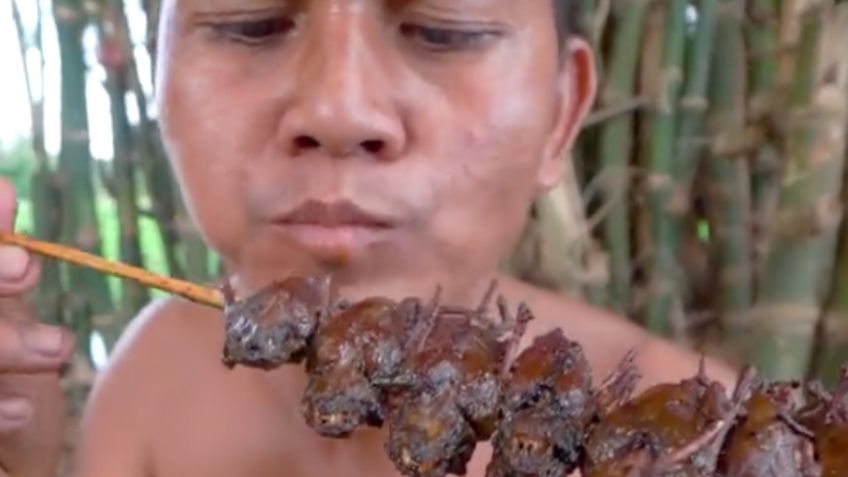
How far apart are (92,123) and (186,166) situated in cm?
53

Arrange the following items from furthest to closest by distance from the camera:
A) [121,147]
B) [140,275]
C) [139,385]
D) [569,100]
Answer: [121,147] < [139,385] < [569,100] < [140,275]

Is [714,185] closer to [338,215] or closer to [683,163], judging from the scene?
[683,163]

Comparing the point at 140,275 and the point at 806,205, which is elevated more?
the point at 140,275

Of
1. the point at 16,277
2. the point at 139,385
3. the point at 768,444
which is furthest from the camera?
the point at 139,385

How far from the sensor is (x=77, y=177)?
4.25ft

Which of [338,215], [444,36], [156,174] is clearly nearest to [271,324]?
[338,215]

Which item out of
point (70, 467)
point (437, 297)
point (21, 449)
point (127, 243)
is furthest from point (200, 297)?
point (127, 243)

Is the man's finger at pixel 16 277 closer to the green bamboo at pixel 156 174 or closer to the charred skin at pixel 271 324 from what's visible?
the charred skin at pixel 271 324

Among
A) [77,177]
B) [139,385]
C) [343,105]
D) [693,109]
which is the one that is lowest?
[139,385]

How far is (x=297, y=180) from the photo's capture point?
717 millimetres

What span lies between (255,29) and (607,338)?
435mm

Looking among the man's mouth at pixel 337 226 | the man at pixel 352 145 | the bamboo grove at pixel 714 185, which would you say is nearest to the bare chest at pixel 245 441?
the man at pixel 352 145

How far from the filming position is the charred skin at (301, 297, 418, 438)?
0.53 meters

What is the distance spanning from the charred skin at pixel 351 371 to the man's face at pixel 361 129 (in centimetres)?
16
